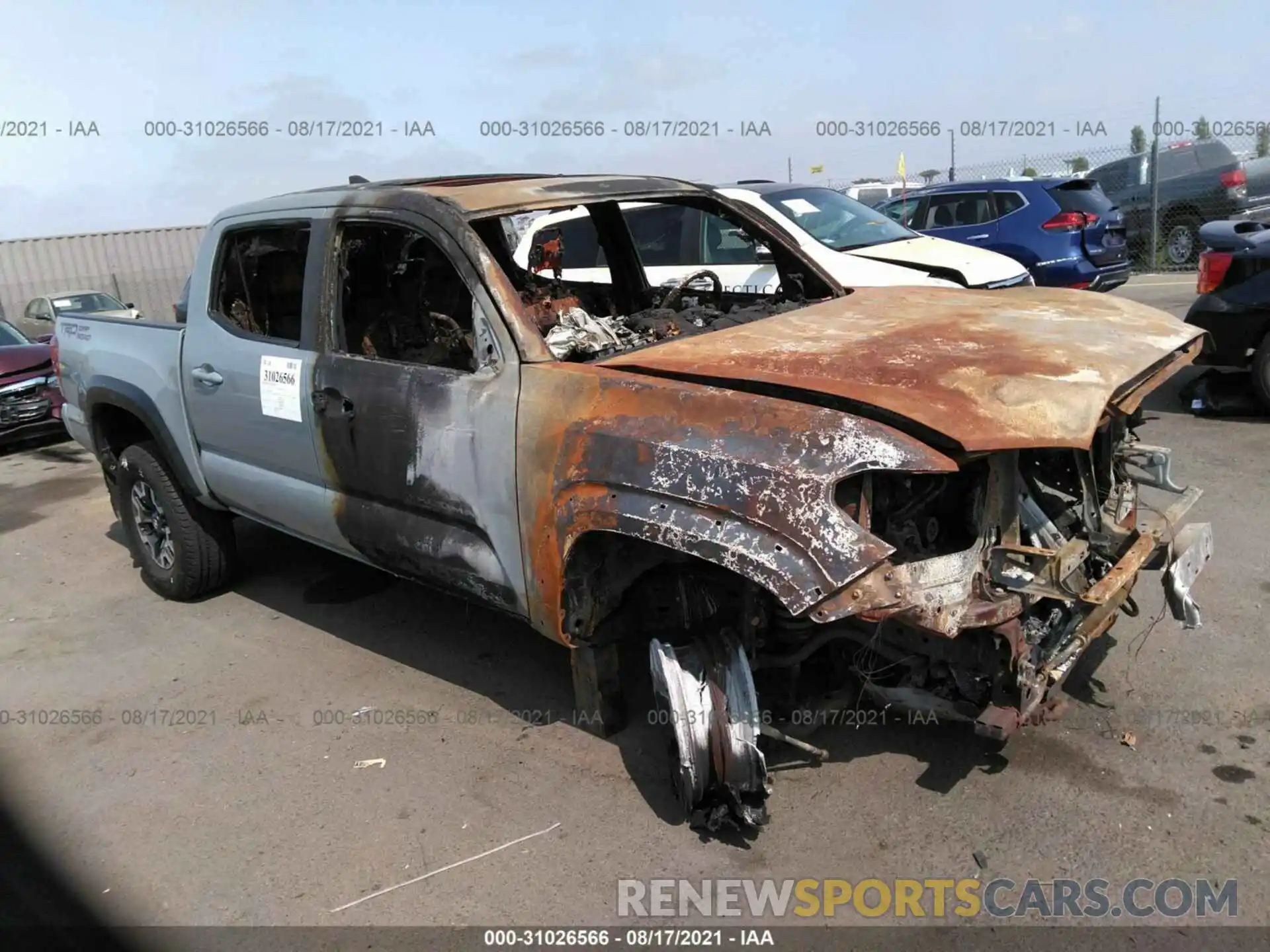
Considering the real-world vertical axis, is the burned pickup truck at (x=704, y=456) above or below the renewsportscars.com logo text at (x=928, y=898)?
above

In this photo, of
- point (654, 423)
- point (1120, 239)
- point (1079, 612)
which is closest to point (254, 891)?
point (654, 423)

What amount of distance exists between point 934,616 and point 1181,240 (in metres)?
15.0

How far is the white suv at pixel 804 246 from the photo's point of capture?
22.9 ft

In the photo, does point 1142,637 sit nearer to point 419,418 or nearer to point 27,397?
point 419,418

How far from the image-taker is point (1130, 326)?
132 inches

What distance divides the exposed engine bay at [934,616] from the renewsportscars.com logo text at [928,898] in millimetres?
244

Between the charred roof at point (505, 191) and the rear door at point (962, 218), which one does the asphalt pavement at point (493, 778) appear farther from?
the rear door at point (962, 218)

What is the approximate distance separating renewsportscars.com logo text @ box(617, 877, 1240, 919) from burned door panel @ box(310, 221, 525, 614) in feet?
3.41

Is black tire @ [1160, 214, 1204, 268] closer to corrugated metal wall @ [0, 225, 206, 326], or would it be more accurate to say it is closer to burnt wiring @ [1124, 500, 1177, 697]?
burnt wiring @ [1124, 500, 1177, 697]

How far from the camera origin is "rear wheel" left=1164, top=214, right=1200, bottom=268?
14.8 m

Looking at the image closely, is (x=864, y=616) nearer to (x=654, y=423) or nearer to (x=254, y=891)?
(x=654, y=423)

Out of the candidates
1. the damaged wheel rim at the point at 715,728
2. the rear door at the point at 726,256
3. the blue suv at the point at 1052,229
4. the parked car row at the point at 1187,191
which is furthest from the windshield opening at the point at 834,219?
the parked car row at the point at 1187,191

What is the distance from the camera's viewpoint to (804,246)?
7.40m

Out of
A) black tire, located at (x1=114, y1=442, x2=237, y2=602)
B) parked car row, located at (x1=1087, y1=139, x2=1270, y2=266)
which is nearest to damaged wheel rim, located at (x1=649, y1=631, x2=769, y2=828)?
black tire, located at (x1=114, y1=442, x2=237, y2=602)
